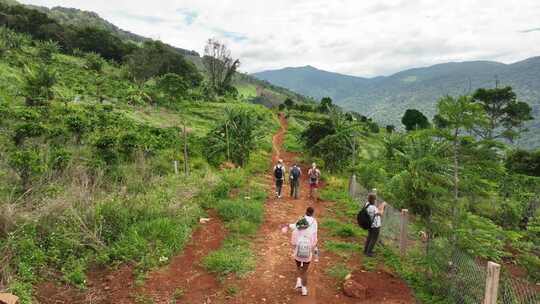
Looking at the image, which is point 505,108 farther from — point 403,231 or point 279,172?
point 403,231

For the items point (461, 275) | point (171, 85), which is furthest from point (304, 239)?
point (171, 85)

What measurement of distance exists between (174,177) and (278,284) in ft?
24.1

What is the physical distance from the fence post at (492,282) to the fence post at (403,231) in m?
3.16

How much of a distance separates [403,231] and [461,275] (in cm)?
240

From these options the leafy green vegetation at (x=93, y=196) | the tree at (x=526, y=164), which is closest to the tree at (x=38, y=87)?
the leafy green vegetation at (x=93, y=196)

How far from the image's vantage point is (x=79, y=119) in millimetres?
15391

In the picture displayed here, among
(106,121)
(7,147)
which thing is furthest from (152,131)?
(7,147)

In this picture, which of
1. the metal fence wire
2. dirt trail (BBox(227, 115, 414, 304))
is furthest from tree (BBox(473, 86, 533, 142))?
the metal fence wire

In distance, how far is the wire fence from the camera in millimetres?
5871

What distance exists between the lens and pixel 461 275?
22.2 feet

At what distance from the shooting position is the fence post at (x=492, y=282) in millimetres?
Answer: 5586

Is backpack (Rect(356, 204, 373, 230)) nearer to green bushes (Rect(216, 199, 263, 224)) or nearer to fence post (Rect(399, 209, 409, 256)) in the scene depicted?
fence post (Rect(399, 209, 409, 256))

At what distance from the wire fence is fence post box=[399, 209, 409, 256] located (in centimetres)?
3

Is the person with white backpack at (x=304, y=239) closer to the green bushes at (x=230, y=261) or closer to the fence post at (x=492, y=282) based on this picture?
the green bushes at (x=230, y=261)
